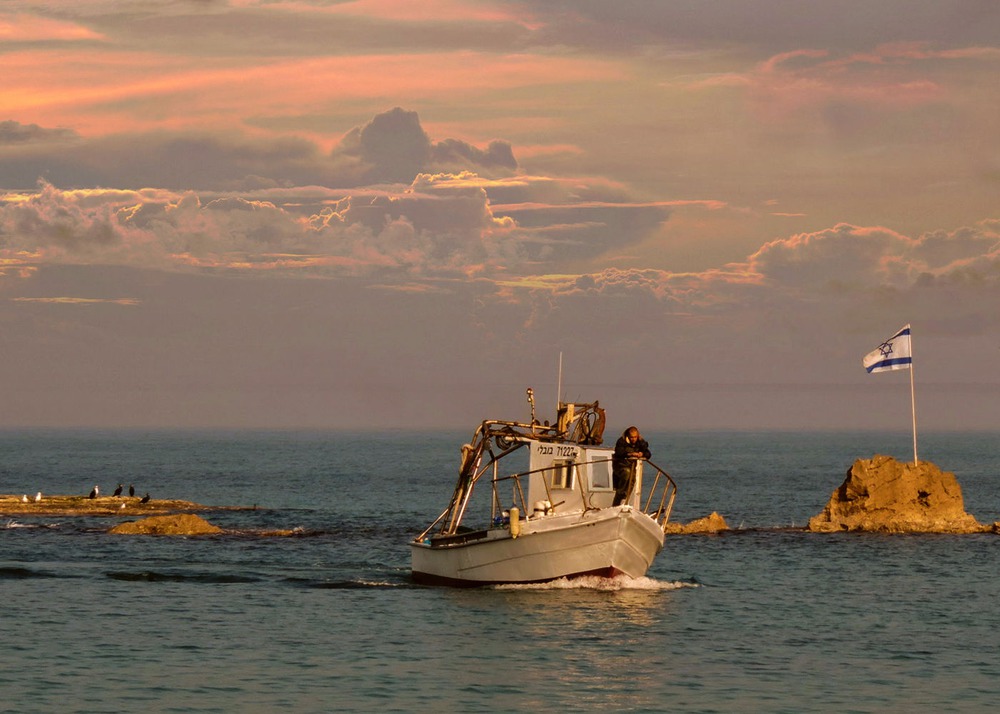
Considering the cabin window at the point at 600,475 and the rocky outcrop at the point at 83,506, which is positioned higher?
the cabin window at the point at 600,475

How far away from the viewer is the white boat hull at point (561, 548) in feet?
146

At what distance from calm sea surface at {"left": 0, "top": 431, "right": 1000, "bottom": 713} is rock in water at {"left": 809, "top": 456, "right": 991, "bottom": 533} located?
2.99 m

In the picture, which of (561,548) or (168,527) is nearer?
(561,548)

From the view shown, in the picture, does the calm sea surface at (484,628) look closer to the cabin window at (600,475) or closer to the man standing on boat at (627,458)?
the man standing on boat at (627,458)

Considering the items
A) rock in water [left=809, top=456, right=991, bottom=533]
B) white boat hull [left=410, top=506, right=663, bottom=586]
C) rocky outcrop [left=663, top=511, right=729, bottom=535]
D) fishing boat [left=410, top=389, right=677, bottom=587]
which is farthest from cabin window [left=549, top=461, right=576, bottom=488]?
rock in water [left=809, top=456, right=991, bottom=533]

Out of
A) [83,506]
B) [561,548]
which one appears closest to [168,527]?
[83,506]

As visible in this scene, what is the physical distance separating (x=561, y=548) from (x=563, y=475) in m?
3.14

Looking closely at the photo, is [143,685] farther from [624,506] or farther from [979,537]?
[979,537]

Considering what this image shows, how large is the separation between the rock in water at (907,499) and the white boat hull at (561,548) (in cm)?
2679

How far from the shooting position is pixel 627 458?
46156 mm

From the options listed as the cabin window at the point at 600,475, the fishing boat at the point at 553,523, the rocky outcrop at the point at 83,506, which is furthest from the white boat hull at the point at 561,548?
the rocky outcrop at the point at 83,506

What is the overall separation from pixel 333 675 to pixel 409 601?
11.9m

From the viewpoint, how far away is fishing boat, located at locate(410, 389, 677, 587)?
44719 millimetres

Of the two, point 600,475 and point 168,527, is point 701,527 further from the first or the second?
point 168,527
